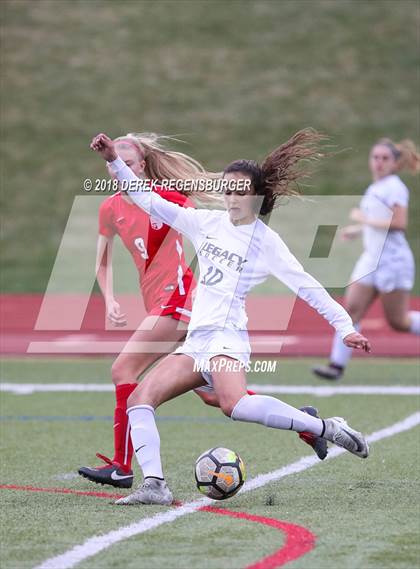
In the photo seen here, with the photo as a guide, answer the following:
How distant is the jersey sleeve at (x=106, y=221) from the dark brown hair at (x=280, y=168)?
1.11 meters

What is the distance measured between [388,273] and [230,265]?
5602 millimetres

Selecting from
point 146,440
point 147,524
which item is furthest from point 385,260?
point 147,524

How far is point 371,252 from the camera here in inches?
480

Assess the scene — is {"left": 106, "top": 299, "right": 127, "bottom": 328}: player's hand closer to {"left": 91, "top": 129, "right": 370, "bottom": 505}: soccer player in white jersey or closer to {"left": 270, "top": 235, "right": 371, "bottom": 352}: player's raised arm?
{"left": 91, "top": 129, "right": 370, "bottom": 505}: soccer player in white jersey

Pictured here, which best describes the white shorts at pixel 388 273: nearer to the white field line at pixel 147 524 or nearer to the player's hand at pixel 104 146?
the white field line at pixel 147 524

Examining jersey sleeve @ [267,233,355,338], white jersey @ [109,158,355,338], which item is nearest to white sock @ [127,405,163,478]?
white jersey @ [109,158,355,338]

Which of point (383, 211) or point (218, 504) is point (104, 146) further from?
point (383, 211)

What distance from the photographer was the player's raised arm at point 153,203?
6.45 m

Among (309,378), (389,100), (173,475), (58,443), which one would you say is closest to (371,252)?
(309,378)

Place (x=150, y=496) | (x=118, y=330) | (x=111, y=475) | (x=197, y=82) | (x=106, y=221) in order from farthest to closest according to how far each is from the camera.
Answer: (x=197, y=82) < (x=118, y=330) < (x=106, y=221) < (x=111, y=475) < (x=150, y=496)

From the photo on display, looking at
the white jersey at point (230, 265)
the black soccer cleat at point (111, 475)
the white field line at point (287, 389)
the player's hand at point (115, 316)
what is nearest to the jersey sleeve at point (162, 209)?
the white jersey at point (230, 265)

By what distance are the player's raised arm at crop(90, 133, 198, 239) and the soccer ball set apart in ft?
4.15

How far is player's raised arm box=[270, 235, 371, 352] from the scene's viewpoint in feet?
20.6

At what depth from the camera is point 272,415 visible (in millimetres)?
6270
